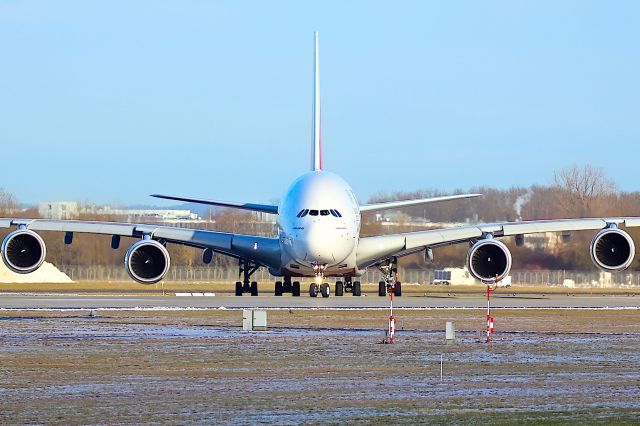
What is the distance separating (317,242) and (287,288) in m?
5.51

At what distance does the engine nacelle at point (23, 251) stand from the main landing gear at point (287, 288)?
7.59m

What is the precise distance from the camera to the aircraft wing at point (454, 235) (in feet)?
139

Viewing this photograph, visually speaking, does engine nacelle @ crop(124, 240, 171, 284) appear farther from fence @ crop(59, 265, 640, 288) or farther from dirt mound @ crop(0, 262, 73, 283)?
dirt mound @ crop(0, 262, 73, 283)

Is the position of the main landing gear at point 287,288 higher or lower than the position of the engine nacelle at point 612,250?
lower

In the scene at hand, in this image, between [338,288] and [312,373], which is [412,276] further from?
[312,373]

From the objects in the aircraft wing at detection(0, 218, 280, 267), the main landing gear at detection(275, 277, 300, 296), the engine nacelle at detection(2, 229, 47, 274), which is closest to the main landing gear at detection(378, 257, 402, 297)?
the main landing gear at detection(275, 277, 300, 296)

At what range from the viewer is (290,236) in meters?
39.8

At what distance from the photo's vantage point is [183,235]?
140 ft

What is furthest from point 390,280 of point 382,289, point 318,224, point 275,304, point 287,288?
point 275,304

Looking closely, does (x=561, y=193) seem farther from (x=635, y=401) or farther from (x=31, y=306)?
(x=635, y=401)

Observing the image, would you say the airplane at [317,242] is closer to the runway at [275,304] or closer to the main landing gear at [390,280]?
the main landing gear at [390,280]

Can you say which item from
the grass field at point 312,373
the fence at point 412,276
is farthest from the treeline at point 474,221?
the grass field at point 312,373

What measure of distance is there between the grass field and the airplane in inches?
503

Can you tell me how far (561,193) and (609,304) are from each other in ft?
81.1
